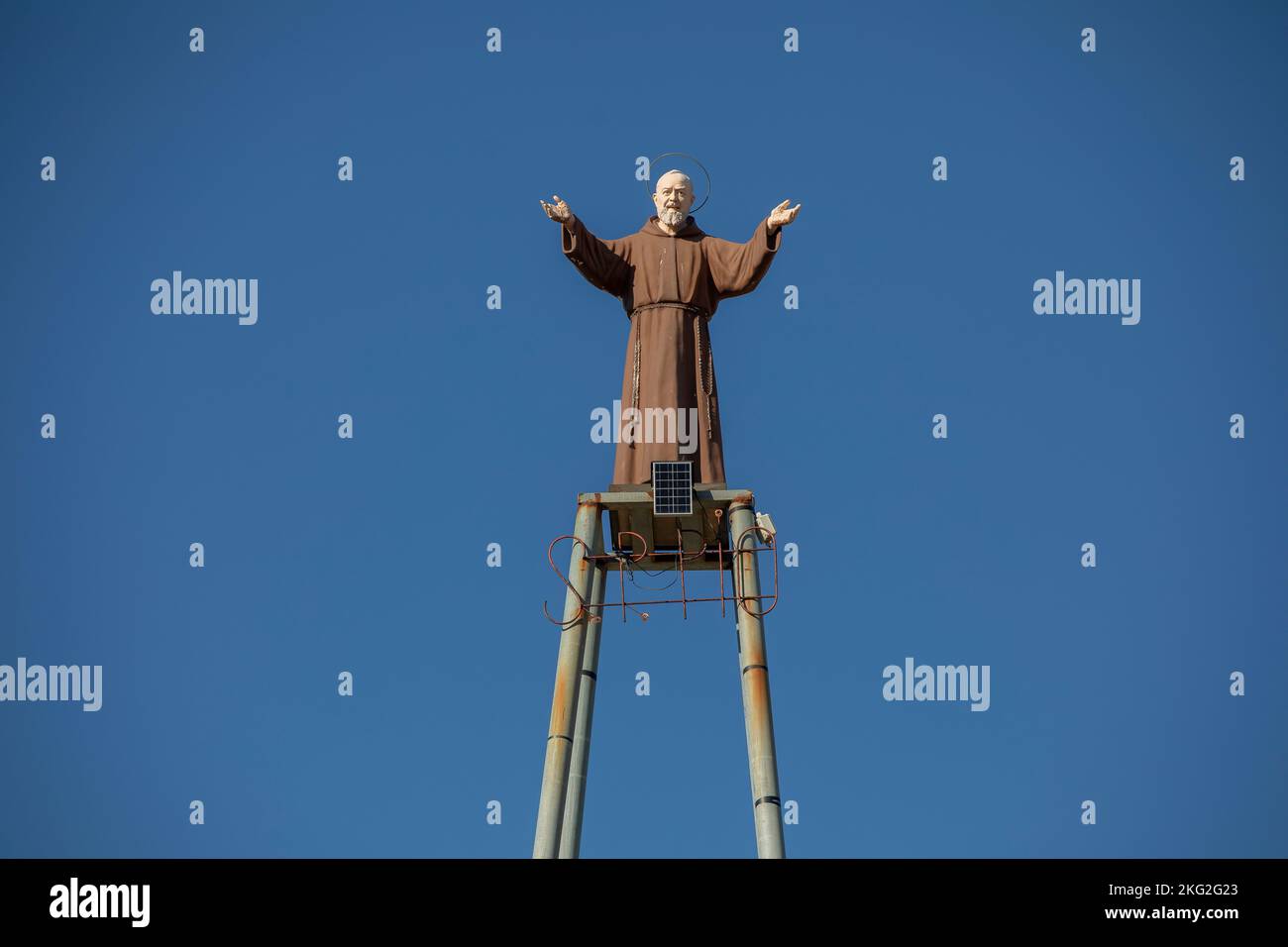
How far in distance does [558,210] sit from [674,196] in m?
1.81

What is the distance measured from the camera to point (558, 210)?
2780 cm

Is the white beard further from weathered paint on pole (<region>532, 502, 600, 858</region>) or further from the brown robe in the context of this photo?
weathered paint on pole (<region>532, 502, 600, 858</region>)

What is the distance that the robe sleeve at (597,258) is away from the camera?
28047mm

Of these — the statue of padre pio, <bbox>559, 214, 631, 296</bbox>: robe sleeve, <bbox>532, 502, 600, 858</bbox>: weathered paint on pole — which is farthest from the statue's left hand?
<bbox>532, 502, 600, 858</bbox>: weathered paint on pole

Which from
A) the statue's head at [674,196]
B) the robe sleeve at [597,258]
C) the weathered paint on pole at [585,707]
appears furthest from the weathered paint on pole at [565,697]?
the statue's head at [674,196]

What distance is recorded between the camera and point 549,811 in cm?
2580

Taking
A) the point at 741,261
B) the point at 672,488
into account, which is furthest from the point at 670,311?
the point at 672,488

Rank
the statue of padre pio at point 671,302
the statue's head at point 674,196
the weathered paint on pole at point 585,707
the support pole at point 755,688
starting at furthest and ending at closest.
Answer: the statue's head at point 674,196 → the statue of padre pio at point 671,302 → the weathered paint on pole at point 585,707 → the support pole at point 755,688

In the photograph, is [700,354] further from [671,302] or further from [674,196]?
[674,196]

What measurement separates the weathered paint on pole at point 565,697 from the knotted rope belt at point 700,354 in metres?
1.88

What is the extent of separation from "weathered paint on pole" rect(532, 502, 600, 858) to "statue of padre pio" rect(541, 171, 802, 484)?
108cm

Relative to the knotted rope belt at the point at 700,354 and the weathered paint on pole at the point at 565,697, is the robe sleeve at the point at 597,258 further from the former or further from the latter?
the weathered paint on pole at the point at 565,697

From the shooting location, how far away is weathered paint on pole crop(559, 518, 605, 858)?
2648cm
